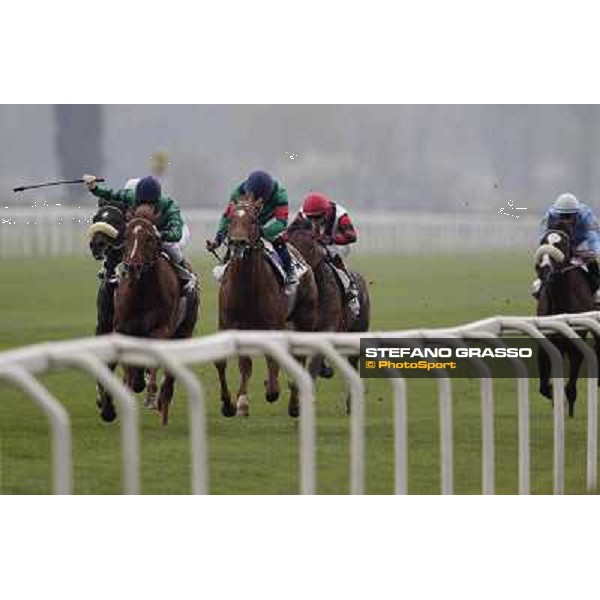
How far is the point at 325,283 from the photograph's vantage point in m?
10.0

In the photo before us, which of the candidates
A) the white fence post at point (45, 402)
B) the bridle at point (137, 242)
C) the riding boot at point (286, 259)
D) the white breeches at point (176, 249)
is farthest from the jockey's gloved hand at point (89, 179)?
the white fence post at point (45, 402)

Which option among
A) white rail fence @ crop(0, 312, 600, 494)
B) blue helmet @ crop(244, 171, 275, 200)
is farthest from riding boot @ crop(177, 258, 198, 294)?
white rail fence @ crop(0, 312, 600, 494)

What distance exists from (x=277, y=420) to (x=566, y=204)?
1.60 m

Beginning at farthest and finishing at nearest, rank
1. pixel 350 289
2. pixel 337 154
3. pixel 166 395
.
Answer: pixel 350 289
pixel 166 395
pixel 337 154

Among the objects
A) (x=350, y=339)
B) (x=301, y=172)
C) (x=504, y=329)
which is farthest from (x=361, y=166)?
(x=350, y=339)

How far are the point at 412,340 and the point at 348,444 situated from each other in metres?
1.89

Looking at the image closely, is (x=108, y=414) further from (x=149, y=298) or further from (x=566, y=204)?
(x=566, y=204)

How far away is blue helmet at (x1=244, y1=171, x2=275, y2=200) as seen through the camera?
28.5 feet

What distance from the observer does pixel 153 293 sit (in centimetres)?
953

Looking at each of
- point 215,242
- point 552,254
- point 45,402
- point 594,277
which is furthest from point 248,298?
point 45,402

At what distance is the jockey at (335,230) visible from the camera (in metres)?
9.47

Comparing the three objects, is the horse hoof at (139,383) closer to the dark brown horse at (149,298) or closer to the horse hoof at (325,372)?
the dark brown horse at (149,298)

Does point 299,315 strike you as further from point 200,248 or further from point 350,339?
point 350,339

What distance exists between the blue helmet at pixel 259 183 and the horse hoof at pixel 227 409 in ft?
3.67
